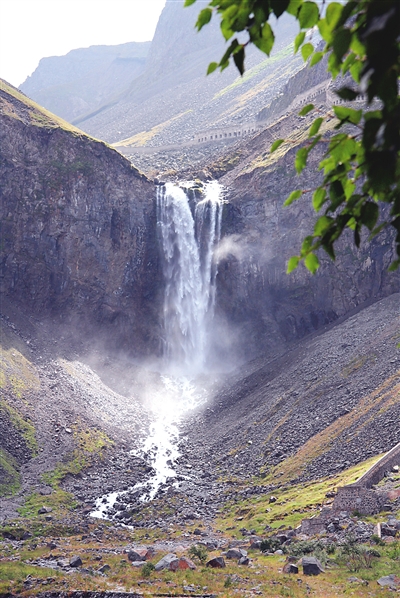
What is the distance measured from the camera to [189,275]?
85.5m

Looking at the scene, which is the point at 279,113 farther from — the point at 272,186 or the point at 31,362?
the point at 31,362

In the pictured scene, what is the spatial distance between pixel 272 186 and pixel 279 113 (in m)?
61.1

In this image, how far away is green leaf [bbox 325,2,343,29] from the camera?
12.5 ft

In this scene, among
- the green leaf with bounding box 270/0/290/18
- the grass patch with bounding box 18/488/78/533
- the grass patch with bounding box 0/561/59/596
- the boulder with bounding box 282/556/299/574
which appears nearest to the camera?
the green leaf with bounding box 270/0/290/18

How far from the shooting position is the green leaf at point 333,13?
382cm

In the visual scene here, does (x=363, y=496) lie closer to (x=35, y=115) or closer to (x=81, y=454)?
(x=81, y=454)

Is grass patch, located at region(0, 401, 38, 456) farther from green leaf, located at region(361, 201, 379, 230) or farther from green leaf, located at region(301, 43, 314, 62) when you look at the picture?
green leaf, located at region(361, 201, 379, 230)

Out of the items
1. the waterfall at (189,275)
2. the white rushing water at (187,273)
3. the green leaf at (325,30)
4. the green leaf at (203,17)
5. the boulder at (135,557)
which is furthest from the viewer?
the waterfall at (189,275)

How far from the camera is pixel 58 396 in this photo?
199ft

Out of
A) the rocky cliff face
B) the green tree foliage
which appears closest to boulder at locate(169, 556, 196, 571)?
the green tree foliage

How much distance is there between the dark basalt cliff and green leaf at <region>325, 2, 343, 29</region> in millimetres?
73690

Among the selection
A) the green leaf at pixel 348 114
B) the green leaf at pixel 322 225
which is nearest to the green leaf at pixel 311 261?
the green leaf at pixel 322 225

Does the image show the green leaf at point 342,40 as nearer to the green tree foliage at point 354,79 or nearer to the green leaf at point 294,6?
the green tree foliage at point 354,79

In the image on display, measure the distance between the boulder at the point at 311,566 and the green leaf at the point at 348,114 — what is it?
2417cm
